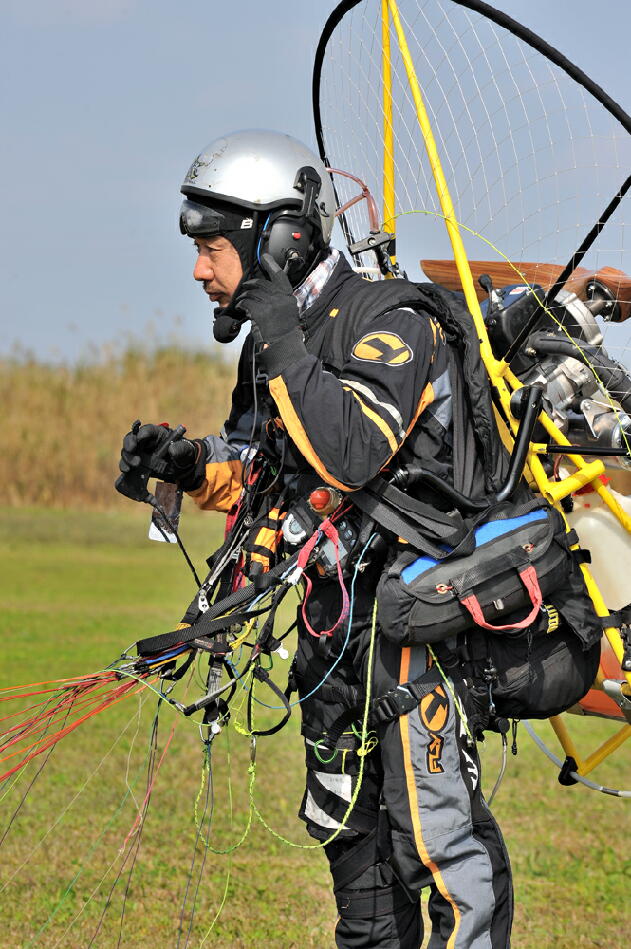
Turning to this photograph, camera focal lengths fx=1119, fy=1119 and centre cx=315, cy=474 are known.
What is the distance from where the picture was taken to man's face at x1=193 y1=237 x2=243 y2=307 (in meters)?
3.22

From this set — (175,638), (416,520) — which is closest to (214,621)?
(175,638)

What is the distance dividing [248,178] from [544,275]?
98 cm

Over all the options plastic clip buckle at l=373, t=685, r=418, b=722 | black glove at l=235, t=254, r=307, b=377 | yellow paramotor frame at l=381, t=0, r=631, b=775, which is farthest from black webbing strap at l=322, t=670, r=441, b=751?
black glove at l=235, t=254, r=307, b=377

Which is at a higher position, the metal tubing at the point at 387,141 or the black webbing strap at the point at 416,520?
the metal tubing at the point at 387,141

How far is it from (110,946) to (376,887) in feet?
4.46

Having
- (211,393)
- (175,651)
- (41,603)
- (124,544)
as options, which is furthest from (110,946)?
(211,393)

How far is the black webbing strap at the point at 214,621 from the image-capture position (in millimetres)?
3072

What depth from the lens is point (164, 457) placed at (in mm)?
3557

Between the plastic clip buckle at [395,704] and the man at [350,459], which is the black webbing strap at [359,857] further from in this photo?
the plastic clip buckle at [395,704]

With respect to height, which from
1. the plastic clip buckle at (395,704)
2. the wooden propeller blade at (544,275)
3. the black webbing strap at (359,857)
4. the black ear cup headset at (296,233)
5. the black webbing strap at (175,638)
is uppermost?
the black ear cup headset at (296,233)

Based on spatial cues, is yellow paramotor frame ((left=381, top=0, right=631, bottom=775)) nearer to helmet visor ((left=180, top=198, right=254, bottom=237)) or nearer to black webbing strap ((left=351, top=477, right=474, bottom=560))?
black webbing strap ((left=351, top=477, right=474, bottom=560))

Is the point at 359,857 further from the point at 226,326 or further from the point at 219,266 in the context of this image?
the point at 219,266

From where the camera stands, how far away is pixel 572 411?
3330 mm

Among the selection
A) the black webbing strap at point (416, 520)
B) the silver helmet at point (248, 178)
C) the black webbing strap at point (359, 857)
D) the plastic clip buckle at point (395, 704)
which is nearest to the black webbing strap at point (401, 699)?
the plastic clip buckle at point (395, 704)
